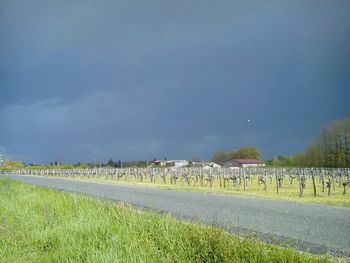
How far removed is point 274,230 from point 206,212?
400 cm

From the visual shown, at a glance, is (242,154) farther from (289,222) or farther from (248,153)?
(289,222)

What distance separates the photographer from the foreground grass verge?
21.8ft

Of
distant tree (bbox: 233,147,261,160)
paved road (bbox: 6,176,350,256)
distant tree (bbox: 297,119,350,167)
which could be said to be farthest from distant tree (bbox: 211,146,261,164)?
paved road (bbox: 6,176,350,256)

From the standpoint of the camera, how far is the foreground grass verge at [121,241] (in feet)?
21.8

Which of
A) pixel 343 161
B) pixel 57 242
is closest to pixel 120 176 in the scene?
pixel 343 161

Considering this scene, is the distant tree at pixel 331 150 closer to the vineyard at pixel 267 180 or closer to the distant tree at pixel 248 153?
the vineyard at pixel 267 180

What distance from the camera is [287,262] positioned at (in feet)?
19.6

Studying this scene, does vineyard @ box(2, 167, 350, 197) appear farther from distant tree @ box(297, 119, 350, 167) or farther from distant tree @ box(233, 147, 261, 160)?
distant tree @ box(233, 147, 261, 160)

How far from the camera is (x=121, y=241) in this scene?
28.6 ft

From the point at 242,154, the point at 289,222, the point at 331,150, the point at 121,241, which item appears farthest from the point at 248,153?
the point at 121,241

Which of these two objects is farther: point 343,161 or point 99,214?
point 343,161

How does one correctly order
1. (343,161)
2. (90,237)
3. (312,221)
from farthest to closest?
(343,161) → (312,221) → (90,237)

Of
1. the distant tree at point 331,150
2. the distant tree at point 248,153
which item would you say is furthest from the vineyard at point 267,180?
the distant tree at point 248,153

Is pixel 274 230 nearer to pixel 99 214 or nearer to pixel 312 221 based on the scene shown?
pixel 312 221
